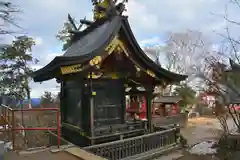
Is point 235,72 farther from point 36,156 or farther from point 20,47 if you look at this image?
point 20,47

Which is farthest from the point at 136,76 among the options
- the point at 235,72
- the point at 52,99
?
the point at 52,99

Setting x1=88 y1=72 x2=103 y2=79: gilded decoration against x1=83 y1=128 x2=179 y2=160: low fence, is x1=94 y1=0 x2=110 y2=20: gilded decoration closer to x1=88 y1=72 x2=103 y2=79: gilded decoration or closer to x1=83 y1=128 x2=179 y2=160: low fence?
x1=88 y1=72 x2=103 y2=79: gilded decoration

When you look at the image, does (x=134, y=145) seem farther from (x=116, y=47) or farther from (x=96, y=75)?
(x=116, y=47)

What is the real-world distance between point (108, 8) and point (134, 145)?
534 centimetres

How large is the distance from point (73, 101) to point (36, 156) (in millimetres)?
3375

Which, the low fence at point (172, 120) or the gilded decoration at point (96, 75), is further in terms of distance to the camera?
the low fence at point (172, 120)

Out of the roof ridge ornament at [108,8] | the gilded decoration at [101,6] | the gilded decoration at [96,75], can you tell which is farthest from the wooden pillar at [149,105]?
the gilded decoration at [101,6]

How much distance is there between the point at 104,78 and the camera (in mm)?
8164

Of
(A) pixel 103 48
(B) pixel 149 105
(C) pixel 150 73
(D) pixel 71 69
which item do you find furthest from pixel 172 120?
(D) pixel 71 69

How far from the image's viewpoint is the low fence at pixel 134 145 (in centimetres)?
661

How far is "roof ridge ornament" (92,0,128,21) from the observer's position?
8.24m

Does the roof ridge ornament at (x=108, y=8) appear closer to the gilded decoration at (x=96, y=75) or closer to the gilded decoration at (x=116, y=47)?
the gilded decoration at (x=116, y=47)

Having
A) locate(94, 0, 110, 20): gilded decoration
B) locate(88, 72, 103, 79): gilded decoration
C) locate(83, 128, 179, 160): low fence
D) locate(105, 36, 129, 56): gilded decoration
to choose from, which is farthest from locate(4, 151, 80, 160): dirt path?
locate(94, 0, 110, 20): gilded decoration

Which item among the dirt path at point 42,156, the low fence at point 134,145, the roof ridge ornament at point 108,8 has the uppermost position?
the roof ridge ornament at point 108,8
